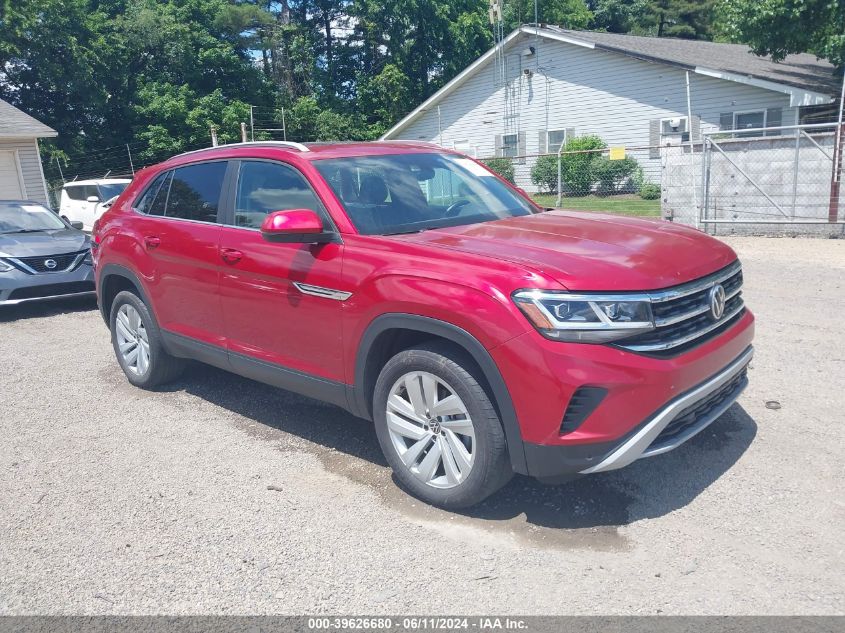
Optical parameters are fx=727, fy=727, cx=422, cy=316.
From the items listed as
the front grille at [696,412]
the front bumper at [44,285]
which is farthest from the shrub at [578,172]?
the front grille at [696,412]

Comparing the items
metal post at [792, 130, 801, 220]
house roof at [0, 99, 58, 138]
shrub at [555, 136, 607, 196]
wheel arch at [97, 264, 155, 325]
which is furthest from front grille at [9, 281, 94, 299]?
shrub at [555, 136, 607, 196]

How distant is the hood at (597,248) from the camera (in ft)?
10.7

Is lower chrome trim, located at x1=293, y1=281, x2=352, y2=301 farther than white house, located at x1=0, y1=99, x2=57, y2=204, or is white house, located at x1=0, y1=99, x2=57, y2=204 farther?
white house, located at x1=0, y1=99, x2=57, y2=204

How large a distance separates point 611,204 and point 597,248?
15.6 m

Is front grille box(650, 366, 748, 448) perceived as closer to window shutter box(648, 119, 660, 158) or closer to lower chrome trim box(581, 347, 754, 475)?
lower chrome trim box(581, 347, 754, 475)

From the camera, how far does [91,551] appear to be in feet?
11.5

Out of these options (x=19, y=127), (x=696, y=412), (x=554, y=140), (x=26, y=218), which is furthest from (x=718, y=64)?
(x=696, y=412)

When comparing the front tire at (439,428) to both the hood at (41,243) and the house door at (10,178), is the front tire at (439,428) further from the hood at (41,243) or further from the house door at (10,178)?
the house door at (10,178)

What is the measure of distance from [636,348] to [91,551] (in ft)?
8.97

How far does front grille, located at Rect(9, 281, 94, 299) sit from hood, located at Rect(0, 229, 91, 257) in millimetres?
406

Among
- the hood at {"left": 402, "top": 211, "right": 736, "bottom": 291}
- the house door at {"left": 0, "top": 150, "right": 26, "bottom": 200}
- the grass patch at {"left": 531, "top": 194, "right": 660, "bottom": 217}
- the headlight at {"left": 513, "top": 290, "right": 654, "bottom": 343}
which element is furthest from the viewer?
the house door at {"left": 0, "top": 150, "right": 26, "bottom": 200}

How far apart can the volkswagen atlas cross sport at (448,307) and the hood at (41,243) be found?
450 centimetres

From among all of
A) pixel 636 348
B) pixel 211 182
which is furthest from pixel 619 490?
pixel 211 182

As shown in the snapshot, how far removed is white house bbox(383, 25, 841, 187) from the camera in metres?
20.4
